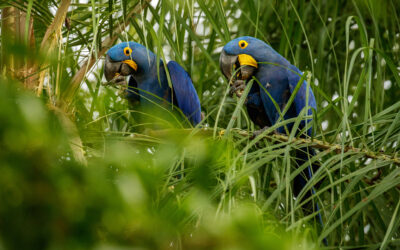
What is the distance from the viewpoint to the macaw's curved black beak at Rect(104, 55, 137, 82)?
2.17 meters

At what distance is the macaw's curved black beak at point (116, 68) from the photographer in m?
2.17

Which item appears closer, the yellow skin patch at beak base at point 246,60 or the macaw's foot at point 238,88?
the macaw's foot at point 238,88

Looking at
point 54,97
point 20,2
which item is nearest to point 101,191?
point 54,97

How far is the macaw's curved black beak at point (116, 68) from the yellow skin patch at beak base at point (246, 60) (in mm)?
451

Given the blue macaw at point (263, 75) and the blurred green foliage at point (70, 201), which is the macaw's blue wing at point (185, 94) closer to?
the blue macaw at point (263, 75)

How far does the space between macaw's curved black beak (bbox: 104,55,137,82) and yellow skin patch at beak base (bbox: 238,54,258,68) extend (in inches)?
17.8

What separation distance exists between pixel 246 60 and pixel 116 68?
542 millimetres

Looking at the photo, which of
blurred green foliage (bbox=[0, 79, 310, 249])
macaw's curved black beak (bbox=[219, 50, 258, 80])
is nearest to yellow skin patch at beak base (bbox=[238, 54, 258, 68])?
macaw's curved black beak (bbox=[219, 50, 258, 80])

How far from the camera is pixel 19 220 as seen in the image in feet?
1.23

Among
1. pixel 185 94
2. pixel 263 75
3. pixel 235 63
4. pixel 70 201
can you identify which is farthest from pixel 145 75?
pixel 70 201

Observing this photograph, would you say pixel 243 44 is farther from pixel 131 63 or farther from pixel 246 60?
pixel 131 63

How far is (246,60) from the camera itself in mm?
2107

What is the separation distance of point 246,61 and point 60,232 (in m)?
1.77

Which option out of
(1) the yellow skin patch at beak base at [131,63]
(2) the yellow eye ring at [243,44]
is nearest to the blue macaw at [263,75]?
(2) the yellow eye ring at [243,44]
